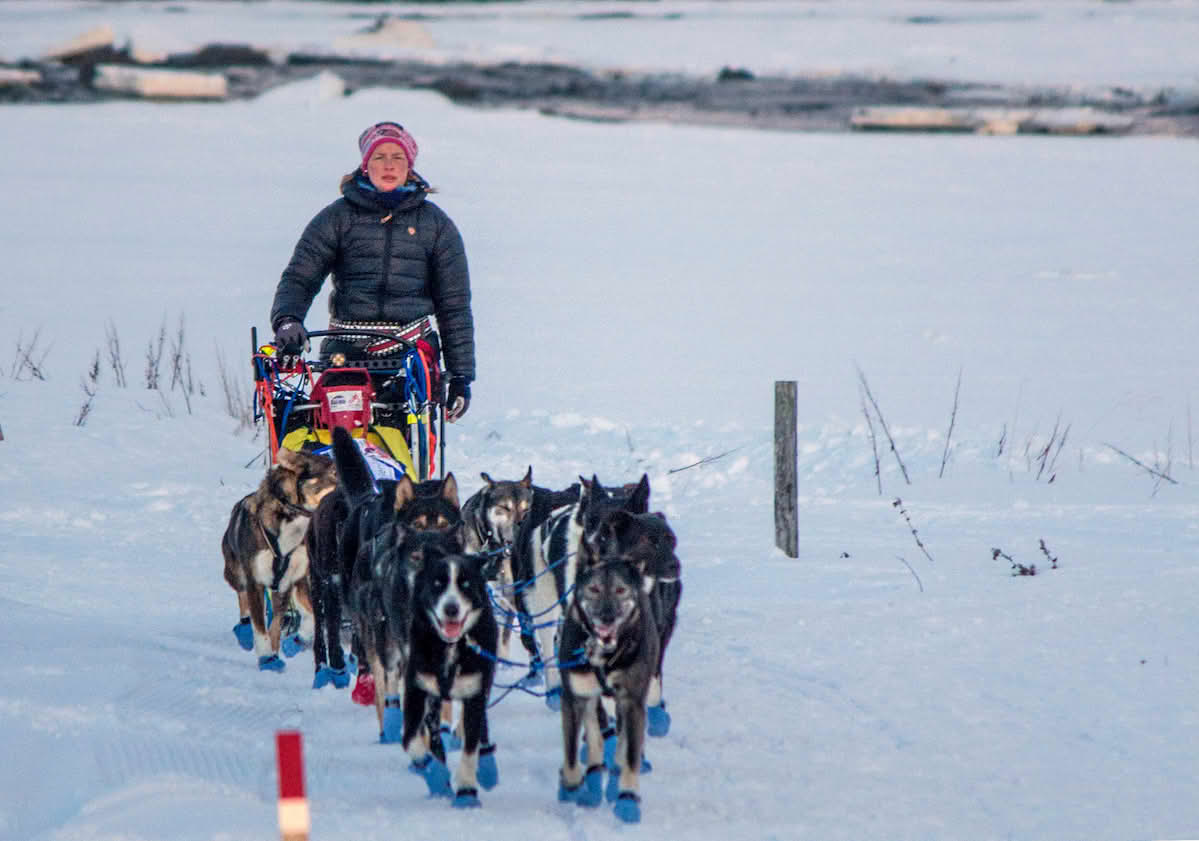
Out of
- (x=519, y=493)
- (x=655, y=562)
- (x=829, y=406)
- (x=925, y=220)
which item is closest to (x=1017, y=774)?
(x=655, y=562)

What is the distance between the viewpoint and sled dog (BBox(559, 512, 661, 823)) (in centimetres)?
430

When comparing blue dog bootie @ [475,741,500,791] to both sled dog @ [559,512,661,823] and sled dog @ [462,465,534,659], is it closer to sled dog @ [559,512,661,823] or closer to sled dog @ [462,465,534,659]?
sled dog @ [559,512,661,823]

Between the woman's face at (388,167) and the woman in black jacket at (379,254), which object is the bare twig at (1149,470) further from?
the woman's face at (388,167)

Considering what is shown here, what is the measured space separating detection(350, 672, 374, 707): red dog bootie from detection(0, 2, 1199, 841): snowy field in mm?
60

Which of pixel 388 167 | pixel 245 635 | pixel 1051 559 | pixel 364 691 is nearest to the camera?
pixel 364 691

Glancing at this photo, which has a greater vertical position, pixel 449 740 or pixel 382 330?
pixel 382 330

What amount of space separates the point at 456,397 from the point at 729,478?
4.65 metres

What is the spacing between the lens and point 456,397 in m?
6.89

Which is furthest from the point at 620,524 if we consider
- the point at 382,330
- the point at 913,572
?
the point at 913,572

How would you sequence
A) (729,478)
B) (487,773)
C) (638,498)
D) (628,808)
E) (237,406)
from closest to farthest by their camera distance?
1. (628,808)
2. (487,773)
3. (638,498)
4. (729,478)
5. (237,406)

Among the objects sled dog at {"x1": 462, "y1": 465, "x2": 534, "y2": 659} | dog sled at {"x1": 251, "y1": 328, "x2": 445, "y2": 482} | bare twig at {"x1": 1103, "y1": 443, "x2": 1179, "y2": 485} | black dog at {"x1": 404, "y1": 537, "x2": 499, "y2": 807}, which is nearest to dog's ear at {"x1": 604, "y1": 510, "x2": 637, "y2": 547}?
black dog at {"x1": 404, "y1": 537, "x2": 499, "y2": 807}

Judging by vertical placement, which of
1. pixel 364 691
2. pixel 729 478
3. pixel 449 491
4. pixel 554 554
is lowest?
pixel 729 478

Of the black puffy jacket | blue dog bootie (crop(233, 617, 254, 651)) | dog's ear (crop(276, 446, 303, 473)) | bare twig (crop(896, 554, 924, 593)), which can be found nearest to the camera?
dog's ear (crop(276, 446, 303, 473))

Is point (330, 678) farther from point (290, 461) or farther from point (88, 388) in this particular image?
point (88, 388)
